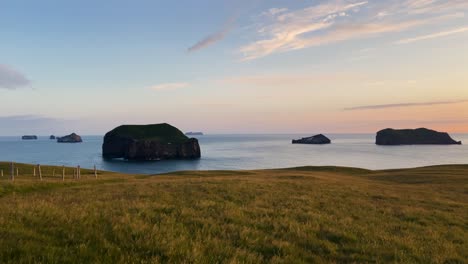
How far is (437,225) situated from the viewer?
15.3 meters

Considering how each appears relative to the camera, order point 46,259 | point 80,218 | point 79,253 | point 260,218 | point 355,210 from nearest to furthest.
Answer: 1. point 46,259
2. point 79,253
3. point 80,218
4. point 260,218
5. point 355,210

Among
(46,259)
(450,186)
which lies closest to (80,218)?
(46,259)

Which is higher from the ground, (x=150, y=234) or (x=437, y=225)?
(x=150, y=234)

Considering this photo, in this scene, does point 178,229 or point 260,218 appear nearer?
point 178,229

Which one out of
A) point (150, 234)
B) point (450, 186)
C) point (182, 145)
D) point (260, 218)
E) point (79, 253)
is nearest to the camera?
point (79, 253)

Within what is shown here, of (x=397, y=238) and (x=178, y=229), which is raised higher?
(x=178, y=229)

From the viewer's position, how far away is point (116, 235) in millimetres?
8188

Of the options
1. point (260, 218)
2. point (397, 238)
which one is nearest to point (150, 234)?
point (260, 218)

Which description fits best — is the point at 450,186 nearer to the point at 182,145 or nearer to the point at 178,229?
the point at 178,229

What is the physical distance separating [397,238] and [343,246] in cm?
283

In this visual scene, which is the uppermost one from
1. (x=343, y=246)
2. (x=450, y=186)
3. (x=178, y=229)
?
(x=178, y=229)

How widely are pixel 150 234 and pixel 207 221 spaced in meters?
3.19

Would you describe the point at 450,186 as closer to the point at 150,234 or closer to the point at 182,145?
the point at 150,234

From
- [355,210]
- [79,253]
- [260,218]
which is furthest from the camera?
[355,210]
